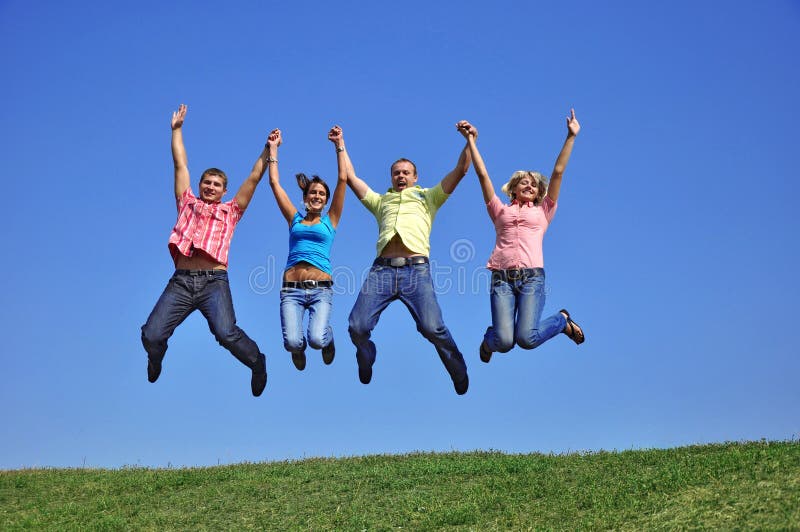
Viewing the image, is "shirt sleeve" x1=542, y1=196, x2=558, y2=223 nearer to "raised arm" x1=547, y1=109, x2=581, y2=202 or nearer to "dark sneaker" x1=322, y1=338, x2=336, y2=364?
"raised arm" x1=547, y1=109, x2=581, y2=202

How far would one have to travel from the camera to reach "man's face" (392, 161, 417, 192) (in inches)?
498

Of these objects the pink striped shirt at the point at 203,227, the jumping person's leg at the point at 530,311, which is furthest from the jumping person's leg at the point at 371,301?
the pink striped shirt at the point at 203,227

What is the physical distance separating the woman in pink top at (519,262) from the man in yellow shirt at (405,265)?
578 millimetres

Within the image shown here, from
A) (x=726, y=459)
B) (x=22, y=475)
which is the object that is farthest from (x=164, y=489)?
(x=726, y=459)

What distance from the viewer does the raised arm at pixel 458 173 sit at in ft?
40.7

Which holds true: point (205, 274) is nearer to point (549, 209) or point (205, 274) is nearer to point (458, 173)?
point (458, 173)

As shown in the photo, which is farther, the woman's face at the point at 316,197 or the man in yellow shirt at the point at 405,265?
the woman's face at the point at 316,197

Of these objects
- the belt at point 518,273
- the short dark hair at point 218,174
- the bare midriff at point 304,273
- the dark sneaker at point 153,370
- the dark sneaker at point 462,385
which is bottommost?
the dark sneaker at point 462,385

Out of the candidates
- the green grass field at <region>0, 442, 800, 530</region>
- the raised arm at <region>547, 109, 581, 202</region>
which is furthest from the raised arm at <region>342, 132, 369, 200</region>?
the green grass field at <region>0, 442, 800, 530</region>

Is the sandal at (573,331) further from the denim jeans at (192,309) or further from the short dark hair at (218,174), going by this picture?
the short dark hair at (218,174)

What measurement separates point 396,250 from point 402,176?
50.5 inches

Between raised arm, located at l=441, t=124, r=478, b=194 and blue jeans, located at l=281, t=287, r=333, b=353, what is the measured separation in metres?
2.52

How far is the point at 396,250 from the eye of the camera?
1220 centimetres

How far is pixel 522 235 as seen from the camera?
12375mm
